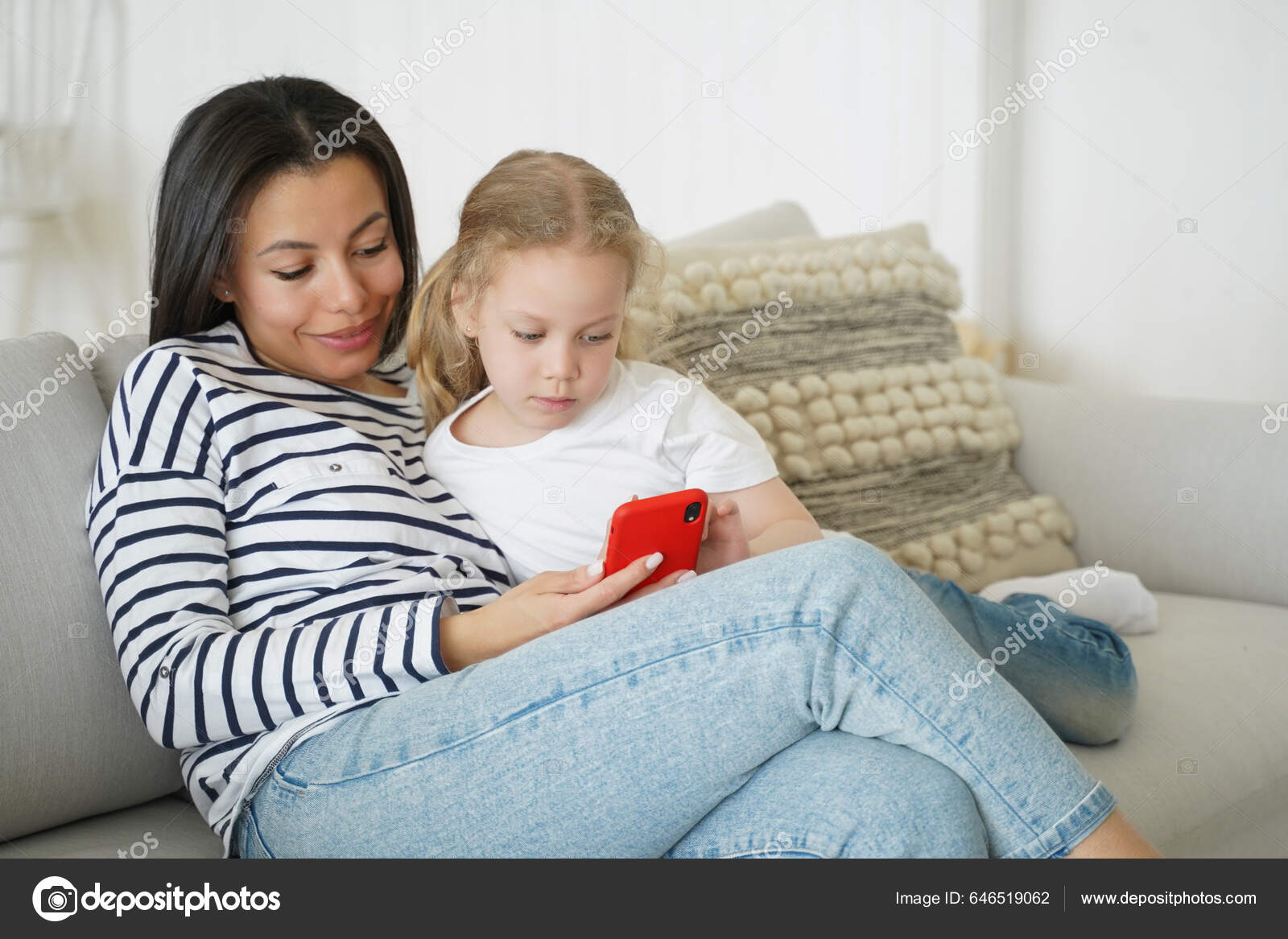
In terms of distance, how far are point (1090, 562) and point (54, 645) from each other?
4.37ft

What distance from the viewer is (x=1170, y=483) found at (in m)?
1.56

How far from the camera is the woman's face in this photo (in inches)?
38.9

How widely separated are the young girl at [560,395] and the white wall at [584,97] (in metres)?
0.59

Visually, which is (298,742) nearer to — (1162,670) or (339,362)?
(339,362)

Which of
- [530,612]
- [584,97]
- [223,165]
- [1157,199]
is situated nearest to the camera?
[530,612]

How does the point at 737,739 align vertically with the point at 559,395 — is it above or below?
below

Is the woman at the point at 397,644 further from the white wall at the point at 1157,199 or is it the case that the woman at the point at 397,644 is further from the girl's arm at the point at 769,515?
the white wall at the point at 1157,199

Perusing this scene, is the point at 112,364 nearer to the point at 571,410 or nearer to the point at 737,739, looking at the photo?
the point at 571,410

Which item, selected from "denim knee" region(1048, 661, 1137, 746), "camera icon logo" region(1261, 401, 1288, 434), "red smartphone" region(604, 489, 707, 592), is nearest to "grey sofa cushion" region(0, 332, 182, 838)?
"red smartphone" region(604, 489, 707, 592)

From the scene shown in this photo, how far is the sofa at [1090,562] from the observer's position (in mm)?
904

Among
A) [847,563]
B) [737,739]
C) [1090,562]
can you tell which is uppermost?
[847,563]

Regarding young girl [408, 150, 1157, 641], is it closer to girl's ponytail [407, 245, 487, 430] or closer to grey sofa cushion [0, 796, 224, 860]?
girl's ponytail [407, 245, 487, 430]
